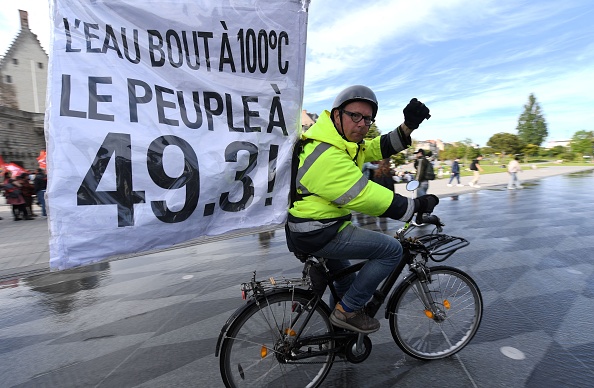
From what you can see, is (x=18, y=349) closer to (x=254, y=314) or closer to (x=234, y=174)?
(x=254, y=314)

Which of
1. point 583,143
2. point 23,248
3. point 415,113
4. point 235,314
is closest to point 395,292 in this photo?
point 235,314

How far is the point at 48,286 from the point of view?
4805 mm

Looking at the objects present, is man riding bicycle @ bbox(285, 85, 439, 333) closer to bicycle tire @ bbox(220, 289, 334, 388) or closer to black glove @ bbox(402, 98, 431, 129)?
black glove @ bbox(402, 98, 431, 129)

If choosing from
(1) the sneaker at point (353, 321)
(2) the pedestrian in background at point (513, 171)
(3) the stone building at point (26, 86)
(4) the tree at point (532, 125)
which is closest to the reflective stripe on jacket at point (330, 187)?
(1) the sneaker at point (353, 321)

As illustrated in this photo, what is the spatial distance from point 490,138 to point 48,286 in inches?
3759

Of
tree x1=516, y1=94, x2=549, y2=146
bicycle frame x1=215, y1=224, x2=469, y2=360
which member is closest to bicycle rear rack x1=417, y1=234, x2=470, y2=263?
bicycle frame x1=215, y1=224, x2=469, y2=360

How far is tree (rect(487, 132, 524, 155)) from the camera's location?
7412 centimetres

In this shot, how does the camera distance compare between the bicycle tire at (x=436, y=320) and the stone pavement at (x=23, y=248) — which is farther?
the stone pavement at (x=23, y=248)

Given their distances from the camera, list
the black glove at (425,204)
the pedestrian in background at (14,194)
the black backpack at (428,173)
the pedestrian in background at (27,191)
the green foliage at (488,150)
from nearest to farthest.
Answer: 1. the black glove at (425,204)
2. the black backpack at (428,173)
3. the pedestrian in background at (14,194)
4. the pedestrian in background at (27,191)
5. the green foliage at (488,150)

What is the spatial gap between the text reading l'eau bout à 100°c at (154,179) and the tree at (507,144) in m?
85.1

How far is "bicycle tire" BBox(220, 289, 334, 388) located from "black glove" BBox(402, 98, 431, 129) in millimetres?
1453

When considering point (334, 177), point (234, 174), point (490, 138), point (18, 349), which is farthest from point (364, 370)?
point (490, 138)

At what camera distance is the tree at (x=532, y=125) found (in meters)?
86.8

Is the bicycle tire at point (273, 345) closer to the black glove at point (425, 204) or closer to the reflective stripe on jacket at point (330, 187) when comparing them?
the reflective stripe on jacket at point (330, 187)
